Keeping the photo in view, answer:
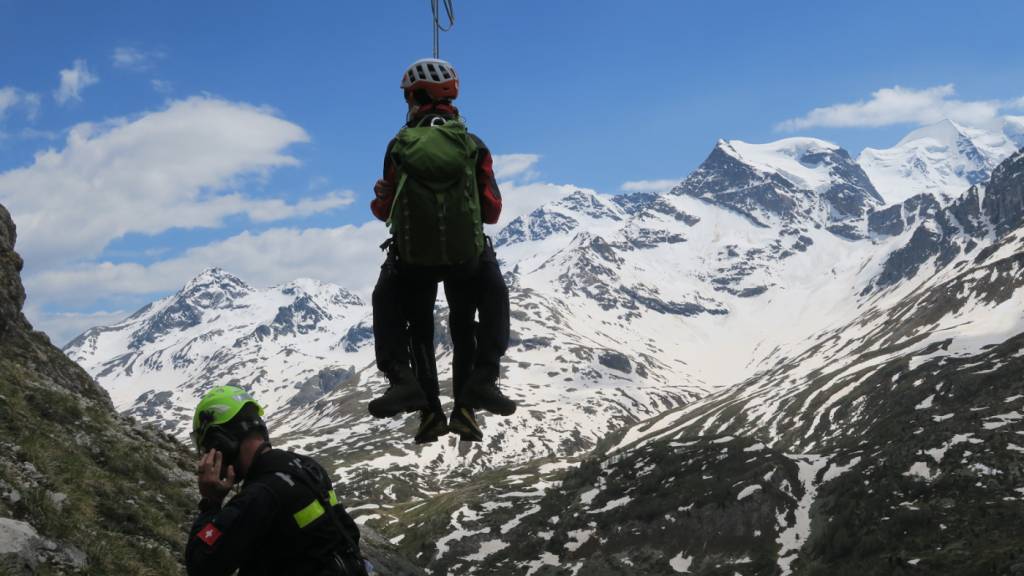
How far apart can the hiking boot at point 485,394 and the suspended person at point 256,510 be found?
8.35 ft

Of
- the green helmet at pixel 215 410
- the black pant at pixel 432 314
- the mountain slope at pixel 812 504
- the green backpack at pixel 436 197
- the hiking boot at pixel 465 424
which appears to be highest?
the green backpack at pixel 436 197

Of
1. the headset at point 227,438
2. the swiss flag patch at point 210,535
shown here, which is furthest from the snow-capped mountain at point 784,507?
the swiss flag patch at point 210,535

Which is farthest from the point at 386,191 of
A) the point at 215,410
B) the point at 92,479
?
the point at 92,479

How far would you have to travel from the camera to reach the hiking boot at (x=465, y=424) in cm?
963

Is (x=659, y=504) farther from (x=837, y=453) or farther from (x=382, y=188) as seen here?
(x=382, y=188)

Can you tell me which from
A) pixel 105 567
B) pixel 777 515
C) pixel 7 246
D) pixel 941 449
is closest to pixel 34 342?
pixel 7 246

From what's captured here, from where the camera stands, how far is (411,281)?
942 cm

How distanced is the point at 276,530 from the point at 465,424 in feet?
10.3

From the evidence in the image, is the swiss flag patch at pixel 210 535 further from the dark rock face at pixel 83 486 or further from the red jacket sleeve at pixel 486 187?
the dark rock face at pixel 83 486

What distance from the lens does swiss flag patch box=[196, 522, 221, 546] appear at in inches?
255

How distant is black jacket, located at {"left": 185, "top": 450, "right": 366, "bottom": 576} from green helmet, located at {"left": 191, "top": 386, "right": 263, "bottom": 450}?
44 cm

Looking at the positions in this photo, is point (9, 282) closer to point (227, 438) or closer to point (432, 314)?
point (432, 314)

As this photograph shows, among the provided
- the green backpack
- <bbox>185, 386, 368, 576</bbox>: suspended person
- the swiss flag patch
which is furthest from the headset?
the green backpack

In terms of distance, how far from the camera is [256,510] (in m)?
6.57
